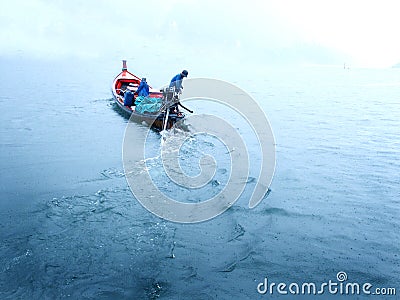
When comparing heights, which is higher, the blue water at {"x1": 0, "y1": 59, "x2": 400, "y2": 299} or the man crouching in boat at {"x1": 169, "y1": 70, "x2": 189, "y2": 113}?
the man crouching in boat at {"x1": 169, "y1": 70, "x2": 189, "y2": 113}

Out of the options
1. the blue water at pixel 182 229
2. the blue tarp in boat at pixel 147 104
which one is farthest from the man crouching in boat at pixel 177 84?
the blue water at pixel 182 229

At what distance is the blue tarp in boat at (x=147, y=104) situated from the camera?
17500 mm

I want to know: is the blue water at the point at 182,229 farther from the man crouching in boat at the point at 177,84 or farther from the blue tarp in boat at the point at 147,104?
the man crouching in boat at the point at 177,84

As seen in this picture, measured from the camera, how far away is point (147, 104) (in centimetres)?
1795

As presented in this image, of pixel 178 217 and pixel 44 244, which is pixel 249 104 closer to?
pixel 178 217

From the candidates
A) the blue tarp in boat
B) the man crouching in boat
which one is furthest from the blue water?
the man crouching in boat

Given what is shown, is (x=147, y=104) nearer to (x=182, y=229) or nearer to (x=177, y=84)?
(x=177, y=84)

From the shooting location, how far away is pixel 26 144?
49.4 ft

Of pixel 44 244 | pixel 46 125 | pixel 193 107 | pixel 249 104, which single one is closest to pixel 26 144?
pixel 46 125

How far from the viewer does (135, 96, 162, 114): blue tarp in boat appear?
57.4 ft

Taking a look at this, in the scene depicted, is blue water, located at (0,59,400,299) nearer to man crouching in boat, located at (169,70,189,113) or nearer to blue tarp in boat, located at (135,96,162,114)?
blue tarp in boat, located at (135,96,162,114)

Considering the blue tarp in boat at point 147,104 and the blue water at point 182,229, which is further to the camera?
→ the blue tarp in boat at point 147,104

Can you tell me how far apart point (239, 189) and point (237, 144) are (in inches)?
211

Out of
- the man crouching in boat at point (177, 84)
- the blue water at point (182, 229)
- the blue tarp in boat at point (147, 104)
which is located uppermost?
the man crouching in boat at point (177, 84)
